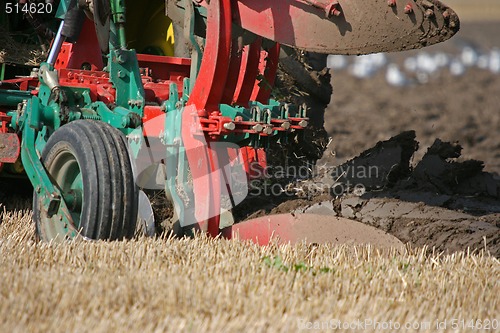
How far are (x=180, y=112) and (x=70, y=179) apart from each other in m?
0.75

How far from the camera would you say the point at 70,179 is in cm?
549

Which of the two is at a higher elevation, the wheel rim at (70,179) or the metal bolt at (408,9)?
the metal bolt at (408,9)

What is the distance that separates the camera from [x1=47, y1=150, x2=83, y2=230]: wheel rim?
5352 mm

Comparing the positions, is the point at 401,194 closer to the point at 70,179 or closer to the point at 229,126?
the point at 229,126

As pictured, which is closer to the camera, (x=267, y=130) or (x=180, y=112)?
(x=267, y=130)

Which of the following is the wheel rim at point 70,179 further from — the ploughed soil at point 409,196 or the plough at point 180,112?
the ploughed soil at point 409,196

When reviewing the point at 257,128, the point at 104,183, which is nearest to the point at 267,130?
the point at 257,128

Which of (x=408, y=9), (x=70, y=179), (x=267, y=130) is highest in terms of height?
(x=408, y=9)

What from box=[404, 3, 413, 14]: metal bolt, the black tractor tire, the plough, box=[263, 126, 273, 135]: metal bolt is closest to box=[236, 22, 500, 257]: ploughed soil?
the plough

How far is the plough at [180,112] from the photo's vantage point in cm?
494

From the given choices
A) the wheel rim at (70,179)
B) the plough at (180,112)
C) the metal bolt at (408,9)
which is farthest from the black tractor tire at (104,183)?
the metal bolt at (408,9)

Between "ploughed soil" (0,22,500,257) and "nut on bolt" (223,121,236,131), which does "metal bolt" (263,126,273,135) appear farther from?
"ploughed soil" (0,22,500,257)

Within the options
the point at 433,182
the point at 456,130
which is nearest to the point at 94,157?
the point at 433,182

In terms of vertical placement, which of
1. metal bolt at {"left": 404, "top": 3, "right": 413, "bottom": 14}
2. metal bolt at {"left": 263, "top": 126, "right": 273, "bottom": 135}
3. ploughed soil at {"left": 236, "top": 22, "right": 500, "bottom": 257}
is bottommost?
ploughed soil at {"left": 236, "top": 22, "right": 500, "bottom": 257}
